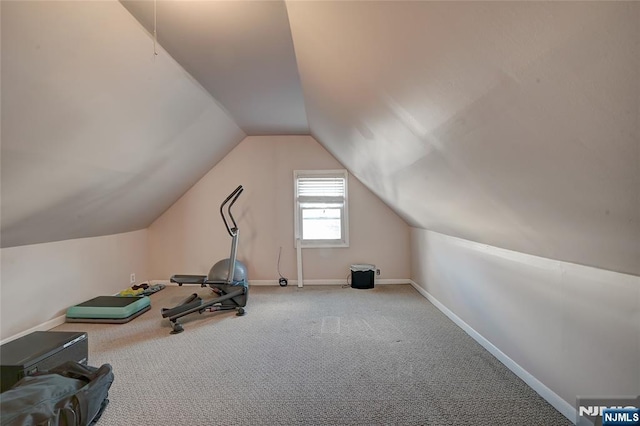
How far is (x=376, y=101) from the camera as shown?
1890 millimetres

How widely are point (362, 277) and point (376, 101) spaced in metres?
3.26

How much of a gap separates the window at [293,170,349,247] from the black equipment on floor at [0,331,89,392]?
317 centimetres

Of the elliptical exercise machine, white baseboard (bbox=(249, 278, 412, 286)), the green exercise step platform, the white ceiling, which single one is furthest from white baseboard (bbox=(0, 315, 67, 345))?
the white ceiling

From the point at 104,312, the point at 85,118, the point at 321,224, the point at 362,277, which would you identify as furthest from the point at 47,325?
the point at 362,277

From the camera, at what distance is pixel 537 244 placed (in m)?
1.85

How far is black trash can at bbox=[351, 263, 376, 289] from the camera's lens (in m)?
4.63

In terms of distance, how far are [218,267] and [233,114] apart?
2159 mm

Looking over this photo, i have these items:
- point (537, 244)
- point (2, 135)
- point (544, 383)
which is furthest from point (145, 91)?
point (544, 383)

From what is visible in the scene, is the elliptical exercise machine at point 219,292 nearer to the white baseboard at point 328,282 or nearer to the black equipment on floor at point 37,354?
the white baseboard at point 328,282

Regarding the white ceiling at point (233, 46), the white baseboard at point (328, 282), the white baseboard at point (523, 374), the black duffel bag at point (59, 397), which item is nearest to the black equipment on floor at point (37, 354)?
the black duffel bag at point (59, 397)

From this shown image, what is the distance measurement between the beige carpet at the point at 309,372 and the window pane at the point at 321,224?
1539 millimetres

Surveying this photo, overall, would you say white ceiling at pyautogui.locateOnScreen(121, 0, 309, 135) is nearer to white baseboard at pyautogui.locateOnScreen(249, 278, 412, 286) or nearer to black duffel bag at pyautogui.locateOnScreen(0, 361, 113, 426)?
black duffel bag at pyautogui.locateOnScreen(0, 361, 113, 426)

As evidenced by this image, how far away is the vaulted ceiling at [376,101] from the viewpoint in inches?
33.4

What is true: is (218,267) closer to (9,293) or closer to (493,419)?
(9,293)
